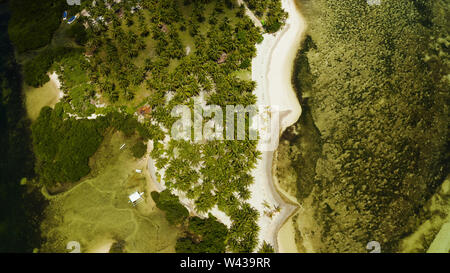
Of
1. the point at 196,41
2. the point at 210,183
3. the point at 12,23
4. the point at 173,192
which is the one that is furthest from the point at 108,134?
the point at 12,23

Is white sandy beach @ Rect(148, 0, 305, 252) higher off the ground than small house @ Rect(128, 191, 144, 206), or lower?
higher

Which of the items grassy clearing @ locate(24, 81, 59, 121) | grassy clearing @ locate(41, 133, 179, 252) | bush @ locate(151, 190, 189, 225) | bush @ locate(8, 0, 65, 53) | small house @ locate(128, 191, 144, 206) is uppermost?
bush @ locate(8, 0, 65, 53)

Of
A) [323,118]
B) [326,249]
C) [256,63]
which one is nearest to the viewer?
[326,249]

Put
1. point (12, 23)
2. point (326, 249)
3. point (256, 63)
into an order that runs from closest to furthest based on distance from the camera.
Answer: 1. point (326, 249)
2. point (256, 63)
3. point (12, 23)

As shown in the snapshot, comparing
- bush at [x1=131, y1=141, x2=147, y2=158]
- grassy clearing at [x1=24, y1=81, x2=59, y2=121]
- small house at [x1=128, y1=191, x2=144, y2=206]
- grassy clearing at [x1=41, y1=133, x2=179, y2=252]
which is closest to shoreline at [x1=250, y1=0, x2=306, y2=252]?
grassy clearing at [x1=41, y1=133, x2=179, y2=252]

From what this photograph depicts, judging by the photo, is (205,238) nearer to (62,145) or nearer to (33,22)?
(62,145)

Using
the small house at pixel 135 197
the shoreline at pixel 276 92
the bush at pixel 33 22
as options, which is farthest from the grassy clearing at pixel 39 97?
the shoreline at pixel 276 92

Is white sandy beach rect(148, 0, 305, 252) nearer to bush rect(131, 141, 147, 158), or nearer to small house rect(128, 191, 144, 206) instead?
bush rect(131, 141, 147, 158)

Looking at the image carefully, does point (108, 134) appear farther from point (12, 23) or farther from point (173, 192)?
point (12, 23)
